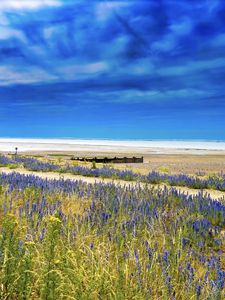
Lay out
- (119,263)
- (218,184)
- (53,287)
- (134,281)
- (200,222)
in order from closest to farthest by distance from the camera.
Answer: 1. (53,287)
2. (134,281)
3. (119,263)
4. (200,222)
5. (218,184)

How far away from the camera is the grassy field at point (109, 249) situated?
331 centimetres

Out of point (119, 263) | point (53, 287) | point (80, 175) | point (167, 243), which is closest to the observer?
point (53, 287)

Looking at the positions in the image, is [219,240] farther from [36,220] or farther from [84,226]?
[36,220]

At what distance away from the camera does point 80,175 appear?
18.3 metres

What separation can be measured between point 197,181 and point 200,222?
9.12 meters

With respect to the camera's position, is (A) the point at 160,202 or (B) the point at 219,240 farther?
(A) the point at 160,202

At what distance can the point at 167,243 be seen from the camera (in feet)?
16.7

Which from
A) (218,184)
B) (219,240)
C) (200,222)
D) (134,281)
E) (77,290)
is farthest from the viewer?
(218,184)

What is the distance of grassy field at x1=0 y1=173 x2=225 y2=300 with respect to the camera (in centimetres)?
331

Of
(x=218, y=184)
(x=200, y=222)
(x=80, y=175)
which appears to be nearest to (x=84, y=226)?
(x=200, y=222)

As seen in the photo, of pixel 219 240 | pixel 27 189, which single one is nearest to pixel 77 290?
pixel 219 240

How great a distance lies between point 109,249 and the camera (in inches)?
183

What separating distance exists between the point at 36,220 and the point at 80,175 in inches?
500

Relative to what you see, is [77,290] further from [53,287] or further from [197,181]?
[197,181]
